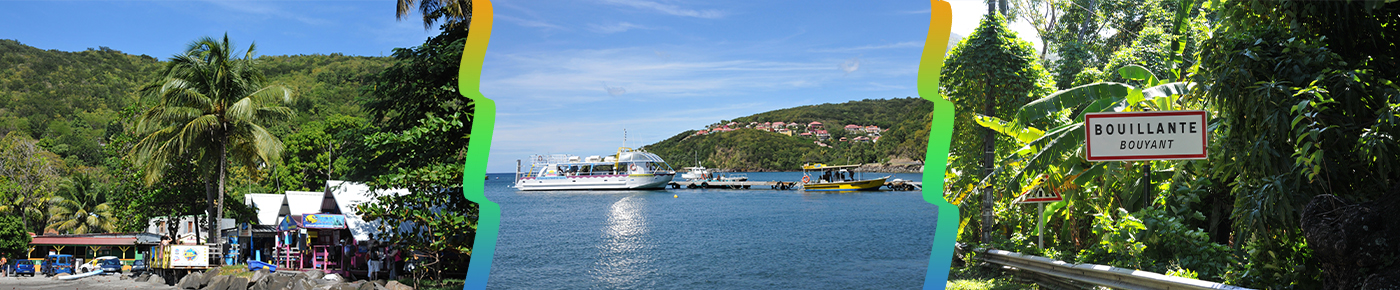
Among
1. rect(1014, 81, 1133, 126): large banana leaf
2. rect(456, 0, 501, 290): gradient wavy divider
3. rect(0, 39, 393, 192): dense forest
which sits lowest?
rect(456, 0, 501, 290): gradient wavy divider

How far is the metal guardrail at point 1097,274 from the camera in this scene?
15.0ft

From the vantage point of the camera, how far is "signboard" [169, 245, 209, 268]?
14258mm

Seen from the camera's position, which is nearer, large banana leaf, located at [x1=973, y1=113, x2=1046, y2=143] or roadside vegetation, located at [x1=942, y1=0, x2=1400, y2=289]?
roadside vegetation, located at [x1=942, y1=0, x2=1400, y2=289]

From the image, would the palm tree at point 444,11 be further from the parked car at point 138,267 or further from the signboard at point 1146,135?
the parked car at point 138,267

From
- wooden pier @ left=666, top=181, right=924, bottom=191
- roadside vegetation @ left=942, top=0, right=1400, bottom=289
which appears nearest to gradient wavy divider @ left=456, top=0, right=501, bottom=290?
roadside vegetation @ left=942, top=0, right=1400, bottom=289

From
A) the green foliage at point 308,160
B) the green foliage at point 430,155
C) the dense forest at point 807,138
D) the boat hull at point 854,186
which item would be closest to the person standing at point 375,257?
the green foliage at point 430,155

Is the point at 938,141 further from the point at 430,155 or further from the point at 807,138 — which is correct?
the point at 430,155

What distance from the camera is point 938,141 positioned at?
6.41ft

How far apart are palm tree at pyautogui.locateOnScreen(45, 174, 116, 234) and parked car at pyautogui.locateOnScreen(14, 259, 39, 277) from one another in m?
9.71

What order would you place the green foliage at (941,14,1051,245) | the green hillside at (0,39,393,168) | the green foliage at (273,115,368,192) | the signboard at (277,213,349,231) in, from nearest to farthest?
the green foliage at (941,14,1051,245) < the signboard at (277,213,349,231) < the green hillside at (0,39,393,168) < the green foliage at (273,115,368,192)

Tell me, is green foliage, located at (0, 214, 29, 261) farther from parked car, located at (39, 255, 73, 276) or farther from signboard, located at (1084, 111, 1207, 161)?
signboard, located at (1084, 111, 1207, 161)

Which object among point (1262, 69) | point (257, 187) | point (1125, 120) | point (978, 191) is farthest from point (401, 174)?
point (257, 187)

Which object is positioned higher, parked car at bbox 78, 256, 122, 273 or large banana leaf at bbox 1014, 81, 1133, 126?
large banana leaf at bbox 1014, 81, 1133, 126

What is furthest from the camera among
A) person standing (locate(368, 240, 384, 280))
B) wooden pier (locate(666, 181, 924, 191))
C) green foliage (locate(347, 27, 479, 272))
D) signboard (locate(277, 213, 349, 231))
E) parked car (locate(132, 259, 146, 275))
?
wooden pier (locate(666, 181, 924, 191))
